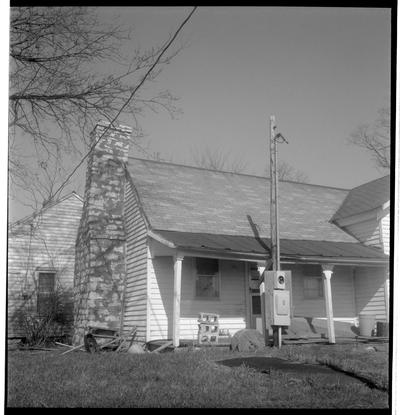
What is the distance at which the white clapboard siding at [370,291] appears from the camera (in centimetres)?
1438

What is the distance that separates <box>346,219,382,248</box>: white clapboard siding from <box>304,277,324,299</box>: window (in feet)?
6.91

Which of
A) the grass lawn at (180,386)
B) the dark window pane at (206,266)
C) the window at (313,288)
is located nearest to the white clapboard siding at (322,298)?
the window at (313,288)

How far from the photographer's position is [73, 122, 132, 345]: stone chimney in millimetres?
13586

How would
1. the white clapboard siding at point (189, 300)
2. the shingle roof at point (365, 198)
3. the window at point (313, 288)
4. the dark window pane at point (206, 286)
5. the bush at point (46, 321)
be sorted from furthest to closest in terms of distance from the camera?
the shingle roof at point (365, 198) → the bush at point (46, 321) → the window at point (313, 288) → the dark window pane at point (206, 286) → the white clapboard siding at point (189, 300)

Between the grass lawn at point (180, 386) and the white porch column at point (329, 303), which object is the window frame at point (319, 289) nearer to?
the white porch column at point (329, 303)

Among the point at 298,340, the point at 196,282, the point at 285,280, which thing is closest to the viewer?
the point at 285,280

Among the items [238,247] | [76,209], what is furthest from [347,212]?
[76,209]

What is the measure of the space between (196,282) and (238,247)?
1571 mm

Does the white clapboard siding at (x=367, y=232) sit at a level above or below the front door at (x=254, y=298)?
above

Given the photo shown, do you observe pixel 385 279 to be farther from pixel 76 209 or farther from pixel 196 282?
pixel 76 209

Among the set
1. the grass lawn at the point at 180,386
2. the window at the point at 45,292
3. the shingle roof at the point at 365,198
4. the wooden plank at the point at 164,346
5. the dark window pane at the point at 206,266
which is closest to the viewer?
the grass lawn at the point at 180,386

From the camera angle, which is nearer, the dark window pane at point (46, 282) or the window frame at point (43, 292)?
the window frame at point (43, 292)

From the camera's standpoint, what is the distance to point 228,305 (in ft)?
43.9

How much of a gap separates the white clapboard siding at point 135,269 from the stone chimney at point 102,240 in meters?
0.23
